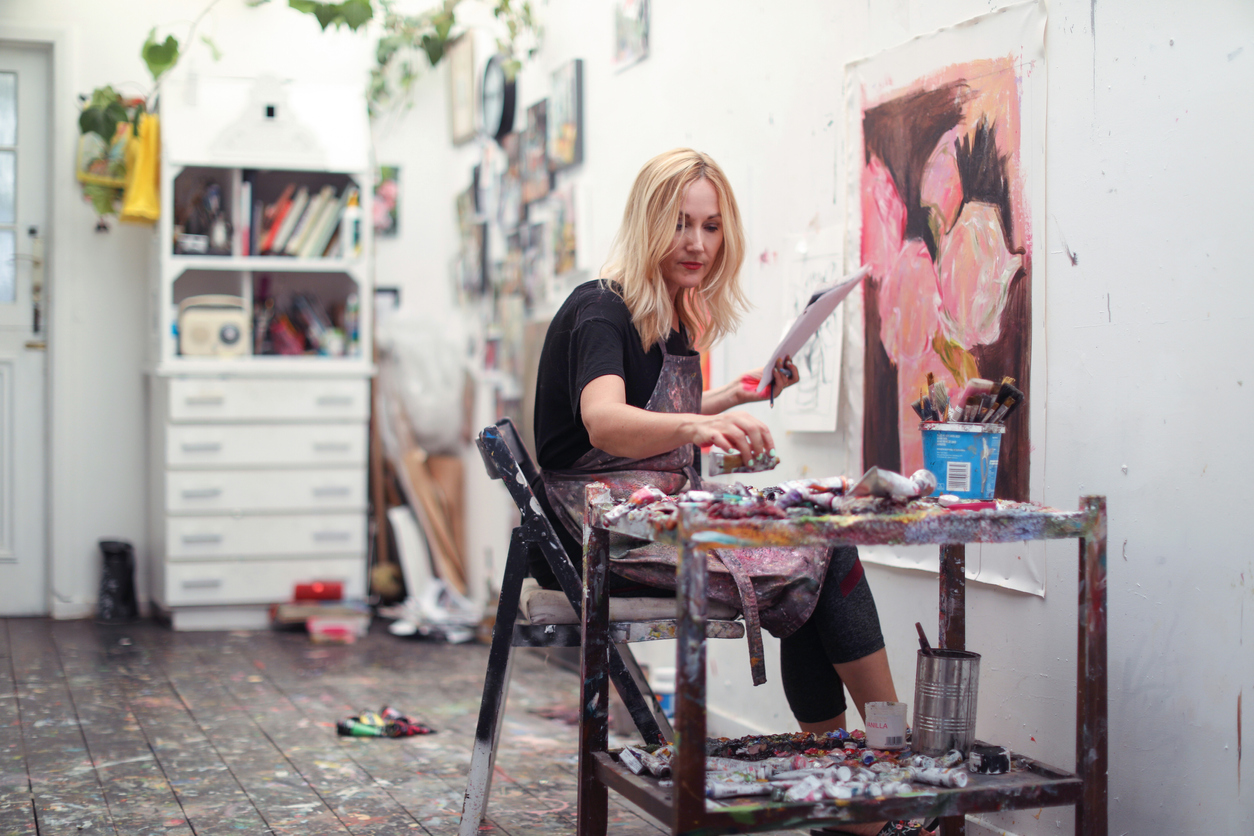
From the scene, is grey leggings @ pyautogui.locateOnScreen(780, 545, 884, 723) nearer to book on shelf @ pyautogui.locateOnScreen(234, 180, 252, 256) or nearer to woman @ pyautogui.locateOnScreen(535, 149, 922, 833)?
woman @ pyautogui.locateOnScreen(535, 149, 922, 833)

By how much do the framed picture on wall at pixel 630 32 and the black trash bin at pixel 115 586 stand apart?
275 centimetres

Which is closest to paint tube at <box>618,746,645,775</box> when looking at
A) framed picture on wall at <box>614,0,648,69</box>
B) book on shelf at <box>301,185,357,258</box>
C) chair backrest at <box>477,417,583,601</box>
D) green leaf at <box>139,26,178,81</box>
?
chair backrest at <box>477,417,583,601</box>

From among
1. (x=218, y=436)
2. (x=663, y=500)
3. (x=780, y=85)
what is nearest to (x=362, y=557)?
(x=218, y=436)

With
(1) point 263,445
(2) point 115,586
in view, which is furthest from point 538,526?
(2) point 115,586

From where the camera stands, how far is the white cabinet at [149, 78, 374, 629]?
171 inches

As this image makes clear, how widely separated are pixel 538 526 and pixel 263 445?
2814 millimetres

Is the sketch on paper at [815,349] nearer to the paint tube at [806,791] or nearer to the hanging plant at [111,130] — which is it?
the paint tube at [806,791]

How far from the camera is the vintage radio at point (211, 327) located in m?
4.38

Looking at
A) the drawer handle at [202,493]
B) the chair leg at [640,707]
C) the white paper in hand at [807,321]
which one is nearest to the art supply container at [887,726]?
the chair leg at [640,707]

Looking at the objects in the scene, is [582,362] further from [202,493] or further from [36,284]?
[36,284]

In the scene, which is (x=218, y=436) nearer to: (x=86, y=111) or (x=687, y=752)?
(x=86, y=111)

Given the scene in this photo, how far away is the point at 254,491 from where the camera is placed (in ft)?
14.4

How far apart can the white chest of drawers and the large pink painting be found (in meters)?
2.68

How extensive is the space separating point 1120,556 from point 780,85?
1.35 metres
